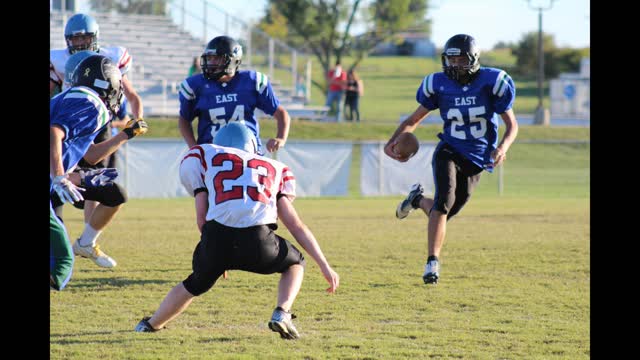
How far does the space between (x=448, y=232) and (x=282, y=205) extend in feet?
21.5

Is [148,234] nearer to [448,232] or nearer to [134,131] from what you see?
[448,232]

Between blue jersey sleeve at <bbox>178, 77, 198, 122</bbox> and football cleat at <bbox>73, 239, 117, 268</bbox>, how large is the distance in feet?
4.47

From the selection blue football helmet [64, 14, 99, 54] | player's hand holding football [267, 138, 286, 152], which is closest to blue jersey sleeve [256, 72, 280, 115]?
player's hand holding football [267, 138, 286, 152]

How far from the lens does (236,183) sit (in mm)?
5016

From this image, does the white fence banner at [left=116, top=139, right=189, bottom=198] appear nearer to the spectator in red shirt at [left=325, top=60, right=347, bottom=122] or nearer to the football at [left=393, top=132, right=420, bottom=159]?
the football at [left=393, top=132, right=420, bottom=159]

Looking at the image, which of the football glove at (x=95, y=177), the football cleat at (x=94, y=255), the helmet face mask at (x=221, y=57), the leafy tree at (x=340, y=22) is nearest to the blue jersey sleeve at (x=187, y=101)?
the helmet face mask at (x=221, y=57)

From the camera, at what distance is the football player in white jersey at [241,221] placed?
16.4 ft

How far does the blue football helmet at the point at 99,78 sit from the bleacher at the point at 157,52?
2042cm

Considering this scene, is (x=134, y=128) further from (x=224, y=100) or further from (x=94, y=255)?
(x=94, y=255)

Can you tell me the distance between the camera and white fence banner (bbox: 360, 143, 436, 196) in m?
18.9

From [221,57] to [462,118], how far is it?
1964 mm

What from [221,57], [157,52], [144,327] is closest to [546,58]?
[157,52]

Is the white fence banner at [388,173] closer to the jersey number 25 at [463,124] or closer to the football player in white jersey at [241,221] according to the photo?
the jersey number 25 at [463,124]

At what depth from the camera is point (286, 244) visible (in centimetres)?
521
